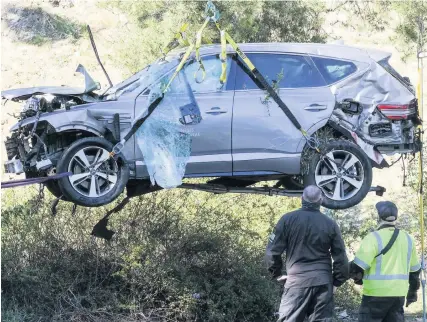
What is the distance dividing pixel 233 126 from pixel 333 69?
4.71ft

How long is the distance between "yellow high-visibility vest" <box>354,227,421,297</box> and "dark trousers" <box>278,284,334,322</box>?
44 centimetres

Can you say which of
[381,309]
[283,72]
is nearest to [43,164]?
[283,72]

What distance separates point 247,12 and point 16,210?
826cm

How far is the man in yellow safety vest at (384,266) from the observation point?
306 inches

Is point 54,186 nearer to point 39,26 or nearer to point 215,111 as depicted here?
point 215,111

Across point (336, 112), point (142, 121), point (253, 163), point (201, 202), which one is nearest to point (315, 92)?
point (336, 112)

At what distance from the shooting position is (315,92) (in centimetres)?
894

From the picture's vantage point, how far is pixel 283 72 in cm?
891

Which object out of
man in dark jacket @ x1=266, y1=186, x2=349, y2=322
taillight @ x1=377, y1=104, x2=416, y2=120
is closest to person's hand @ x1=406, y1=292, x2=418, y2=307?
man in dark jacket @ x1=266, y1=186, x2=349, y2=322

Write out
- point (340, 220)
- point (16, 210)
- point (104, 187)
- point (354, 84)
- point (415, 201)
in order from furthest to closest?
1. point (415, 201)
2. point (340, 220)
3. point (16, 210)
4. point (354, 84)
5. point (104, 187)

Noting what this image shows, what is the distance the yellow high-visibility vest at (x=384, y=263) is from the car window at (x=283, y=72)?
6.77ft

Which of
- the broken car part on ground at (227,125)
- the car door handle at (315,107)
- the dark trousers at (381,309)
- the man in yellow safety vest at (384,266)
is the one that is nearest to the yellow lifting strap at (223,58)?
the broken car part on ground at (227,125)

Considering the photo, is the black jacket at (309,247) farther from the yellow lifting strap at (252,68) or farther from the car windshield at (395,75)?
the car windshield at (395,75)

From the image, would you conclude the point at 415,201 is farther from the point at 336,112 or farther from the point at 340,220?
the point at 336,112
